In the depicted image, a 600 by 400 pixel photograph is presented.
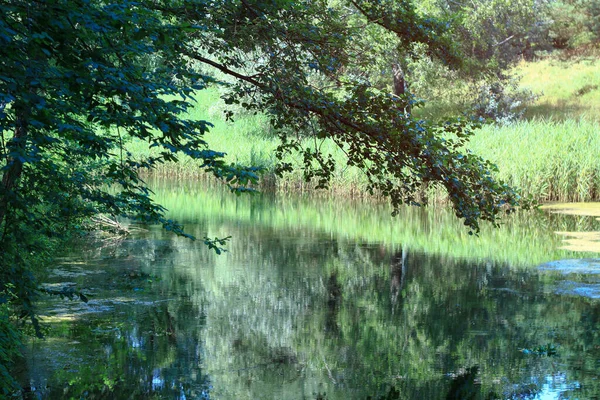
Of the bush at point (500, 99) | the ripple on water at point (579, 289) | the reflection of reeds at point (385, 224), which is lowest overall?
the ripple on water at point (579, 289)

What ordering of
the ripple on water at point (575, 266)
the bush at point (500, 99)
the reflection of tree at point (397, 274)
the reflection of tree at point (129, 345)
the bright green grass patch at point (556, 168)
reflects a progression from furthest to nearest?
1. the bush at point (500, 99)
2. the bright green grass patch at point (556, 168)
3. the ripple on water at point (575, 266)
4. the reflection of tree at point (397, 274)
5. the reflection of tree at point (129, 345)

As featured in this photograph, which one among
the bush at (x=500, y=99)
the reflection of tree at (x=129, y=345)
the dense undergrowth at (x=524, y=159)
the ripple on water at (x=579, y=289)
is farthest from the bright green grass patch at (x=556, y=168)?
the bush at (x=500, y=99)

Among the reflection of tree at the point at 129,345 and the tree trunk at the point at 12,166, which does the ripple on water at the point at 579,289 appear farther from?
the tree trunk at the point at 12,166

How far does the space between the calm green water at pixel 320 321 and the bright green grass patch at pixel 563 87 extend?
17164 mm

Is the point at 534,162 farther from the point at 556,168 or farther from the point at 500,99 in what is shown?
the point at 500,99

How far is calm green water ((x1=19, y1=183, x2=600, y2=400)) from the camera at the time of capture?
5676 millimetres

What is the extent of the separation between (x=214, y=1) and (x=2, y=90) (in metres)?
3.44

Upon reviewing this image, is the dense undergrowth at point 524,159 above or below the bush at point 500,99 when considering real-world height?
below

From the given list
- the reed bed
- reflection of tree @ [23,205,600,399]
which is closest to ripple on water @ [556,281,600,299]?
reflection of tree @ [23,205,600,399]

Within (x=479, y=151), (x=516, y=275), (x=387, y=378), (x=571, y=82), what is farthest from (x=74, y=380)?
(x=571, y=82)

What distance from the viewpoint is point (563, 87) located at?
3325cm

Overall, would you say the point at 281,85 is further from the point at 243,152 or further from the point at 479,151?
the point at 243,152

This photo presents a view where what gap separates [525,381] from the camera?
5.75 meters

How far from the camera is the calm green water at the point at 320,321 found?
5.68 metres
